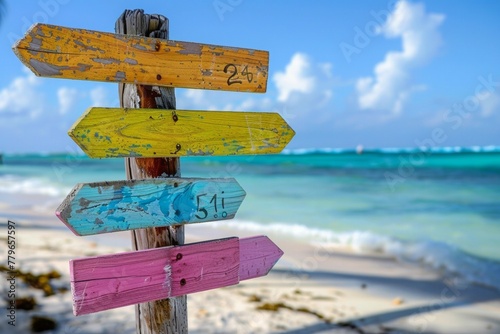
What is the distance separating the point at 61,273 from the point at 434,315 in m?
4.44

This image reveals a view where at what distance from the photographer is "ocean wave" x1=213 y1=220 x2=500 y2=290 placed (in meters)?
7.42

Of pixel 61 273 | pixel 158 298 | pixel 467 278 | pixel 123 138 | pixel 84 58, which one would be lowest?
pixel 467 278

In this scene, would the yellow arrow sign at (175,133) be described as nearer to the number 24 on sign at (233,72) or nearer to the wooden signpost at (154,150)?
the wooden signpost at (154,150)

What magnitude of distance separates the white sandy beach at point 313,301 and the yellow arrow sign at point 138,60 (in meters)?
2.63

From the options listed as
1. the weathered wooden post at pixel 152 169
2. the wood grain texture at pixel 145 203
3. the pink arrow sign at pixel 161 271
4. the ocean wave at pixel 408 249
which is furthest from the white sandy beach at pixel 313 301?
the wood grain texture at pixel 145 203

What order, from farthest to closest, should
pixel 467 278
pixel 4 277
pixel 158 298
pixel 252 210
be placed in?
pixel 252 210, pixel 467 278, pixel 4 277, pixel 158 298

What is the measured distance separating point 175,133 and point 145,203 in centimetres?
41

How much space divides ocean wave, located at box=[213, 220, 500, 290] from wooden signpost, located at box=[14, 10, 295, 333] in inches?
221

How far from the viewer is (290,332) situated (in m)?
4.45

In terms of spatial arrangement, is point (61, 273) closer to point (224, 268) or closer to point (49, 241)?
point (49, 241)

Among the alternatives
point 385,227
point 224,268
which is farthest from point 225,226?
point 224,268

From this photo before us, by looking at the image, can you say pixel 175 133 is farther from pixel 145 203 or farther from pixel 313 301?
pixel 313 301

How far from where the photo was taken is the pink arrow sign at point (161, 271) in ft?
7.41

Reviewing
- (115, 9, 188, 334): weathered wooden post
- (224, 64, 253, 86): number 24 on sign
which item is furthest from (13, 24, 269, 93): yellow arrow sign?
(115, 9, 188, 334): weathered wooden post
